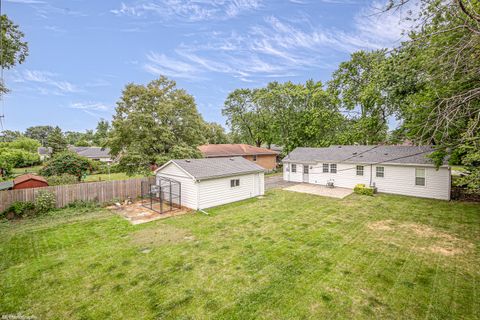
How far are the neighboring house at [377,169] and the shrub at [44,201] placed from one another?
1796 cm

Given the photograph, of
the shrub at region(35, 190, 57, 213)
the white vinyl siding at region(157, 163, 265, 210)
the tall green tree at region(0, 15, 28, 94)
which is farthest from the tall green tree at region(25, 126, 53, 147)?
the white vinyl siding at region(157, 163, 265, 210)

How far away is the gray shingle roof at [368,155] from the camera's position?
14.6m

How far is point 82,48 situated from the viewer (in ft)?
53.4

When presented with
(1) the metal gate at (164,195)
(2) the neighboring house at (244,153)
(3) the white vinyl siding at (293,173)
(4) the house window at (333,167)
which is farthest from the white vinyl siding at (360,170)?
(2) the neighboring house at (244,153)

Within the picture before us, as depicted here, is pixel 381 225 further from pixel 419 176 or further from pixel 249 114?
pixel 249 114

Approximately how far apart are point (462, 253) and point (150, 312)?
9400 millimetres

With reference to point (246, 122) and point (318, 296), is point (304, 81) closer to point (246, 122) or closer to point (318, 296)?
point (246, 122)

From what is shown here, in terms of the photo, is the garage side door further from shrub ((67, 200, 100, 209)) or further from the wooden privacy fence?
shrub ((67, 200, 100, 209))

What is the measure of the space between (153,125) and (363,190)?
18352mm

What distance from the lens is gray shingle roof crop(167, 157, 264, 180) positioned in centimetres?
1216

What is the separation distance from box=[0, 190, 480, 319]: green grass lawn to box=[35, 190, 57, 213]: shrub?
3.19 ft

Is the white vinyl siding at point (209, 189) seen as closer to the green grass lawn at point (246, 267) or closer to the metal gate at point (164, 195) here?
the metal gate at point (164, 195)

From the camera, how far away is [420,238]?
26.4ft

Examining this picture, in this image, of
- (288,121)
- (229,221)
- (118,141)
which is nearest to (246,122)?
(288,121)
